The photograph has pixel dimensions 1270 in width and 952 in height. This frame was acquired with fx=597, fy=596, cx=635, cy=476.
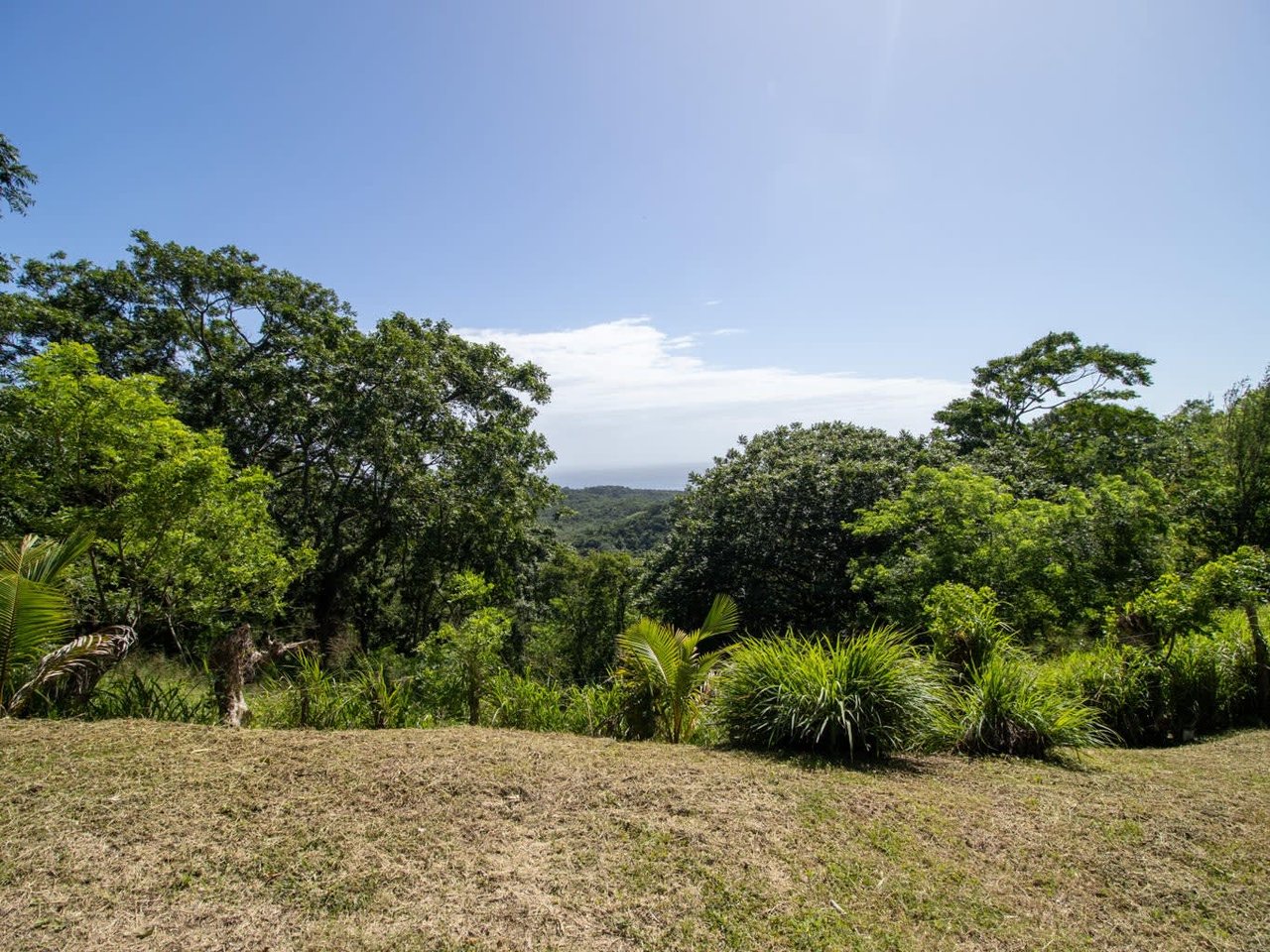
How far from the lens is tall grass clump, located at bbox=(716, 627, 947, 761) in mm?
4613

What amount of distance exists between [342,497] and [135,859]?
42.5ft

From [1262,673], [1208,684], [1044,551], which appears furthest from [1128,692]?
[1044,551]

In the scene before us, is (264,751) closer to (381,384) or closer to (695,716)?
(695,716)

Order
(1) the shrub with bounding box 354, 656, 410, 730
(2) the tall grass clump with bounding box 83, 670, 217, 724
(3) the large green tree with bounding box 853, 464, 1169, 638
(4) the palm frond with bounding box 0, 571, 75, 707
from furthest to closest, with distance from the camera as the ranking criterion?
(3) the large green tree with bounding box 853, 464, 1169, 638 < (1) the shrub with bounding box 354, 656, 410, 730 < (2) the tall grass clump with bounding box 83, 670, 217, 724 < (4) the palm frond with bounding box 0, 571, 75, 707

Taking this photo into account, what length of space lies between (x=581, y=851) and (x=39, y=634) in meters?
4.73

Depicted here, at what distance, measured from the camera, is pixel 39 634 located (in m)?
4.67

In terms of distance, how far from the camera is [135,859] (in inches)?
113

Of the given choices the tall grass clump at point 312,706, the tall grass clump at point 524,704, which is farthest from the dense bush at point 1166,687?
the tall grass clump at point 312,706

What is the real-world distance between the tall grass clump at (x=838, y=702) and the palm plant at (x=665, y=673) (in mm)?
375

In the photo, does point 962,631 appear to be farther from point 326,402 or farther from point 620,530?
point 620,530

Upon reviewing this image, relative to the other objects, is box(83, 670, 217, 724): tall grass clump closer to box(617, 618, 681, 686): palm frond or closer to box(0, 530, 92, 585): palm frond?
box(0, 530, 92, 585): palm frond

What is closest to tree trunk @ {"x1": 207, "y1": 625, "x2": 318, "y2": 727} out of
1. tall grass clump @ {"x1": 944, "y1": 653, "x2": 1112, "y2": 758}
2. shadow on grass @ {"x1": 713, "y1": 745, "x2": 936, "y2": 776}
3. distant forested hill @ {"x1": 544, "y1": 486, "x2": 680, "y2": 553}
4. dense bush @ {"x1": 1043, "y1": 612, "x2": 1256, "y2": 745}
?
shadow on grass @ {"x1": 713, "y1": 745, "x2": 936, "y2": 776}

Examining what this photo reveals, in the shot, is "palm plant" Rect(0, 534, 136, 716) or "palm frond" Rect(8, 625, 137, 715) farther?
"palm frond" Rect(8, 625, 137, 715)

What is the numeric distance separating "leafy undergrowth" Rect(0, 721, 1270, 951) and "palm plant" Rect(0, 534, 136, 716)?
65cm
